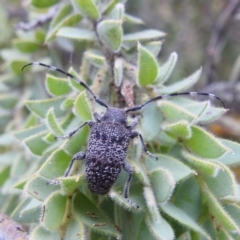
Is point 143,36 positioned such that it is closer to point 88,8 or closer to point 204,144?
point 88,8

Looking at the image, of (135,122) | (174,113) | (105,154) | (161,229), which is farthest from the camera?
(105,154)

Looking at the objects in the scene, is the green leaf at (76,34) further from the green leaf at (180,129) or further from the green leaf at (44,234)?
→ the green leaf at (44,234)

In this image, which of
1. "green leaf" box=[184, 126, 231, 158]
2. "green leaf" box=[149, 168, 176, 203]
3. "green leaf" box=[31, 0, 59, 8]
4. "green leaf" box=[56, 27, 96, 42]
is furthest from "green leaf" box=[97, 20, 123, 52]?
"green leaf" box=[149, 168, 176, 203]

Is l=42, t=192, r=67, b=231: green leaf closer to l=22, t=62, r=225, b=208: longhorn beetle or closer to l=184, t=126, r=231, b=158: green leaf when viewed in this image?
l=22, t=62, r=225, b=208: longhorn beetle

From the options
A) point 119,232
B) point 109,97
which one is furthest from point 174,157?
point 109,97

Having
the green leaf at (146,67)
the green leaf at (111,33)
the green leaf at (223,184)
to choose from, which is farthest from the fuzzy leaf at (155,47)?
the green leaf at (223,184)

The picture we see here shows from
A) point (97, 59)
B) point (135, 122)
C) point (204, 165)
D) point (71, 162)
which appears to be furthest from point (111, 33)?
point (204, 165)

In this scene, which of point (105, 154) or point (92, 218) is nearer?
point (92, 218)

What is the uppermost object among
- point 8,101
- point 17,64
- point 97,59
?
point 97,59
